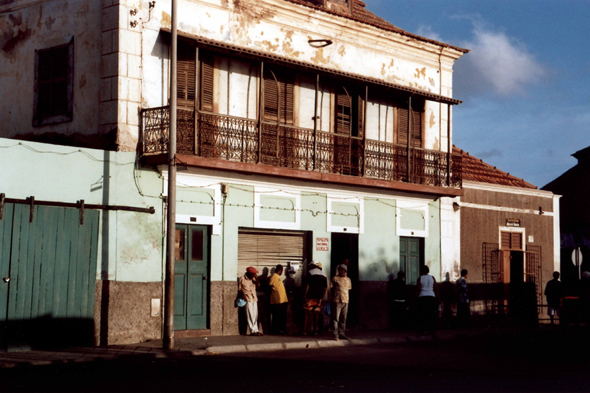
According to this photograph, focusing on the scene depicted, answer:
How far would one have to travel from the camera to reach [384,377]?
12.0 m

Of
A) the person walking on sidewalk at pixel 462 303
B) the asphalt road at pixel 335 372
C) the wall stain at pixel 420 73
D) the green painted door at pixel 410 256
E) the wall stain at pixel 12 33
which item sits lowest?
the asphalt road at pixel 335 372

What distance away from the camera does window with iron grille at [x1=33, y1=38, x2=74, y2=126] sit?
18688 mm

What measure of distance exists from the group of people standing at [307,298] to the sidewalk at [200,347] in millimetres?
451

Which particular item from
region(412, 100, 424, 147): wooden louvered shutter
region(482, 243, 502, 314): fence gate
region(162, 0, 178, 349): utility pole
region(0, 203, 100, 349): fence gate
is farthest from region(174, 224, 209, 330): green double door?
region(482, 243, 502, 314): fence gate

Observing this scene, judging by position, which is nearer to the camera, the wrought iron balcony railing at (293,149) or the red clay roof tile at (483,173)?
the wrought iron balcony railing at (293,149)

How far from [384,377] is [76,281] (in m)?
7.07

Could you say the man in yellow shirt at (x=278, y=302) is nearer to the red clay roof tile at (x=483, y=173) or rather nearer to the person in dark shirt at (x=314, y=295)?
the person in dark shirt at (x=314, y=295)

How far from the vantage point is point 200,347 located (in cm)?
1603

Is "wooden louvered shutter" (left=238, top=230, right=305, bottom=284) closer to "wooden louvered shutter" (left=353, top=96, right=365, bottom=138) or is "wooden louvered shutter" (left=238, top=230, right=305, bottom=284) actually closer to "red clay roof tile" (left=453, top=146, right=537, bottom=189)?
"wooden louvered shutter" (left=353, top=96, right=365, bottom=138)

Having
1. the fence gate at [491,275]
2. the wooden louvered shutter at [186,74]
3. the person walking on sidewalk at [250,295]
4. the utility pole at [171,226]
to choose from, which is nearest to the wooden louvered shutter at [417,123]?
the fence gate at [491,275]

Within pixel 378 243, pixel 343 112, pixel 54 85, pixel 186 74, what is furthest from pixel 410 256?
pixel 54 85

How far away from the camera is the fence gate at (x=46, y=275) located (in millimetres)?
15359

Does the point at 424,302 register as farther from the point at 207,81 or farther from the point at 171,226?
the point at 207,81

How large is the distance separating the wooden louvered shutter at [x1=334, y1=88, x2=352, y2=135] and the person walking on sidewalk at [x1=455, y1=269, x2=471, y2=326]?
17.3 ft
